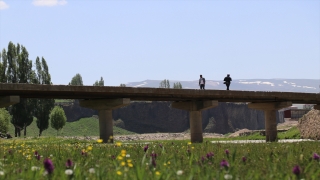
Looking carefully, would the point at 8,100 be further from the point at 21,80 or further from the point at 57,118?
the point at 57,118

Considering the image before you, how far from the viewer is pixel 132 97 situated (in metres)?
39.8

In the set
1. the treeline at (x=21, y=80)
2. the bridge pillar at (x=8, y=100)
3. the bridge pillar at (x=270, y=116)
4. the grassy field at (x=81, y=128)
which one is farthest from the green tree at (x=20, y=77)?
the bridge pillar at (x=8, y=100)

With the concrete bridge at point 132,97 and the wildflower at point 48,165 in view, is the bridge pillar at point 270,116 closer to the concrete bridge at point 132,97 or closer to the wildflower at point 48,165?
the concrete bridge at point 132,97

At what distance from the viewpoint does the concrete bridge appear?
105 feet

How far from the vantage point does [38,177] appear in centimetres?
751

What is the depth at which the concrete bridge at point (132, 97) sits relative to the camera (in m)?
31.9

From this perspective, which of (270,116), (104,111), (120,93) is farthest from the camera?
(270,116)

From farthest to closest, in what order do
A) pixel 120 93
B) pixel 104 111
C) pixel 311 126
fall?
1. pixel 311 126
2. pixel 104 111
3. pixel 120 93

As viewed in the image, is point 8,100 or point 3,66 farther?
point 3,66

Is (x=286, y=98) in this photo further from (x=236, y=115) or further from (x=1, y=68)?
(x=236, y=115)

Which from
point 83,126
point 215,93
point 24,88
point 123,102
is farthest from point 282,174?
point 83,126

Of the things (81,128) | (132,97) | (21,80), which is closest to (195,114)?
(132,97)

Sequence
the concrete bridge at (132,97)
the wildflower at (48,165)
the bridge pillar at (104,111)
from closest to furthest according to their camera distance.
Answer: the wildflower at (48,165) < the concrete bridge at (132,97) < the bridge pillar at (104,111)

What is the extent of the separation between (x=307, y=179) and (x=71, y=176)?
10.5ft
